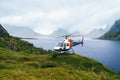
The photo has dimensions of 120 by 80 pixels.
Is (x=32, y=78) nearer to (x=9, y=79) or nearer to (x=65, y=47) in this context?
(x=9, y=79)

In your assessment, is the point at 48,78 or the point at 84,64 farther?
the point at 84,64

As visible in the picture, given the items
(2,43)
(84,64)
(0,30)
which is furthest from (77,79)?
(0,30)

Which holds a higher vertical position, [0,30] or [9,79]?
[0,30]

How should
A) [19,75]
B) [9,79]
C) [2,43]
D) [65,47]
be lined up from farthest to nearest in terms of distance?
[2,43]
[65,47]
[19,75]
[9,79]

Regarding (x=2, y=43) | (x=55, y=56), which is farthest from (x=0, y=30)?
(x=55, y=56)

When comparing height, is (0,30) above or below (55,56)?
above

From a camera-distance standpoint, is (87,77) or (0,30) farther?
(0,30)

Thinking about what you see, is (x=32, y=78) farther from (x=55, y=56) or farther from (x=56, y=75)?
(x=55, y=56)

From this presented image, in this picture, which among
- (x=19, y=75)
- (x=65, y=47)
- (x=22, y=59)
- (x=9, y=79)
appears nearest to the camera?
(x=9, y=79)

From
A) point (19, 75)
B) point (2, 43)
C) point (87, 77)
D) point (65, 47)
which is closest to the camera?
point (19, 75)
